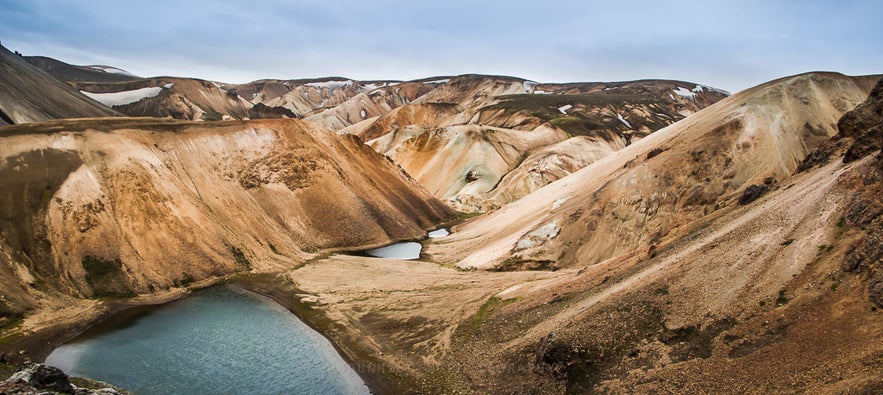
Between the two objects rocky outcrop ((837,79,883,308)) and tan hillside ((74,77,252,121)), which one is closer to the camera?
rocky outcrop ((837,79,883,308))

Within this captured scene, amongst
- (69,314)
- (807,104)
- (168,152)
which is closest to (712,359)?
(69,314)

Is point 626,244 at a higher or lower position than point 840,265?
lower

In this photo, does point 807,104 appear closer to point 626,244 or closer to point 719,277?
point 626,244

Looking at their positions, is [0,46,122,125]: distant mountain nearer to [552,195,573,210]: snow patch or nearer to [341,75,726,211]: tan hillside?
[341,75,726,211]: tan hillside

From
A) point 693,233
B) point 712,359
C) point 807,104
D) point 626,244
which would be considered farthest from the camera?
point 807,104

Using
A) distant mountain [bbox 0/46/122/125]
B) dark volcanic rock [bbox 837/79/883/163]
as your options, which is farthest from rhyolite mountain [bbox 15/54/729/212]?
dark volcanic rock [bbox 837/79/883/163]

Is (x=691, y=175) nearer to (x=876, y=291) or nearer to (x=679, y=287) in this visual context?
(x=679, y=287)
